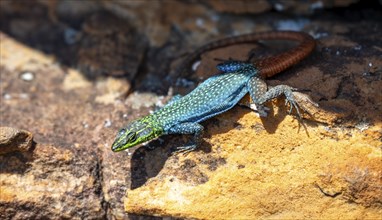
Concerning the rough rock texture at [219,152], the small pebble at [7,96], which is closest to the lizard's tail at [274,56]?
the rough rock texture at [219,152]

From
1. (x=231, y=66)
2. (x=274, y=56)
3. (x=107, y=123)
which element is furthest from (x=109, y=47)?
(x=274, y=56)

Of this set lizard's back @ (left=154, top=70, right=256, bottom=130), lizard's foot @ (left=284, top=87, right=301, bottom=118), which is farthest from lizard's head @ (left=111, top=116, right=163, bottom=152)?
lizard's foot @ (left=284, top=87, right=301, bottom=118)

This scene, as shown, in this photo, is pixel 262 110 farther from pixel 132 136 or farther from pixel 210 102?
pixel 132 136

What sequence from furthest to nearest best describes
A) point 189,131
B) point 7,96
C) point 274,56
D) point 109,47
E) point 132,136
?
1. point 109,47
2. point 7,96
3. point 274,56
4. point 189,131
5. point 132,136

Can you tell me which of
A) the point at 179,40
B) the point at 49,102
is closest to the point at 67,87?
the point at 49,102

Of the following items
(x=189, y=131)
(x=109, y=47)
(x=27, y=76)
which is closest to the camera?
(x=189, y=131)

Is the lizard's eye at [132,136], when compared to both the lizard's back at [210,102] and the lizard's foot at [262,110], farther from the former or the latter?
the lizard's foot at [262,110]
